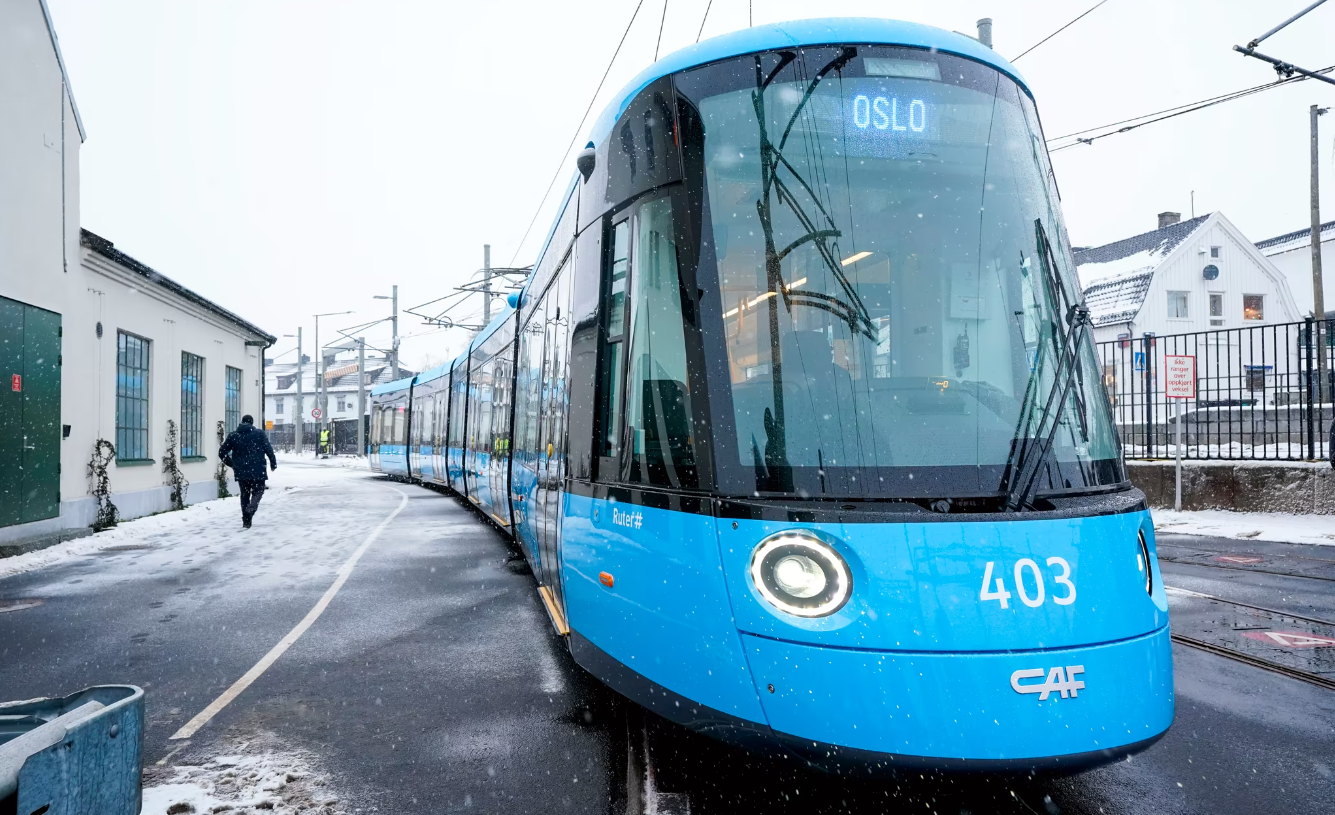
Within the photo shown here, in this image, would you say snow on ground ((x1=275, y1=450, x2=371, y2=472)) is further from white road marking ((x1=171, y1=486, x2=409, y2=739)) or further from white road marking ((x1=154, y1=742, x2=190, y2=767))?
white road marking ((x1=154, y1=742, x2=190, y2=767))

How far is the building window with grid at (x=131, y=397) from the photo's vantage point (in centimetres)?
1548

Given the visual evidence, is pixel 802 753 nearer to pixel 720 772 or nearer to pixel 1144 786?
pixel 720 772

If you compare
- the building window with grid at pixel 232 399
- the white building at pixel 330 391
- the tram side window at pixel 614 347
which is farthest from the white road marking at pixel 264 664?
the white building at pixel 330 391

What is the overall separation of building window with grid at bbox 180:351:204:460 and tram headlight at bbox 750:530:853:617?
18.8 m

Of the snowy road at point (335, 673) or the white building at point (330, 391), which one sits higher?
the white building at point (330, 391)

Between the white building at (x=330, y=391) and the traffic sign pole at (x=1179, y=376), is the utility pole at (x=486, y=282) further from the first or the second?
the white building at (x=330, y=391)

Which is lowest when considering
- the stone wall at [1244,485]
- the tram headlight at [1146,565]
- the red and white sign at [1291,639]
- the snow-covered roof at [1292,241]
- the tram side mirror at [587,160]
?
the red and white sign at [1291,639]

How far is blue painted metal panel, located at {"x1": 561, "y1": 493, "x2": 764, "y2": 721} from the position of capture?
306 centimetres

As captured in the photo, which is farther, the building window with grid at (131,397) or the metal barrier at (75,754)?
the building window with grid at (131,397)

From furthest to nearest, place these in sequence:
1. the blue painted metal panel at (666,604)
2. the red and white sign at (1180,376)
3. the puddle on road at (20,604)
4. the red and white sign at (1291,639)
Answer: the red and white sign at (1180,376)
the puddle on road at (20,604)
the red and white sign at (1291,639)
the blue painted metal panel at (666,604)

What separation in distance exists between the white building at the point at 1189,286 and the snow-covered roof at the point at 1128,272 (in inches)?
1.5

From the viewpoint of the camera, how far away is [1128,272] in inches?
1398

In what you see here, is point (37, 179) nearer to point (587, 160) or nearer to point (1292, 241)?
point (587, 160)

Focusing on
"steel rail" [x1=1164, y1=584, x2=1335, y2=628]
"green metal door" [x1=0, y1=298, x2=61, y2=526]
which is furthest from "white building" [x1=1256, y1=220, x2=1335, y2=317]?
"green metal door" [x1=0, y1=298, x2=61, y2=526]
